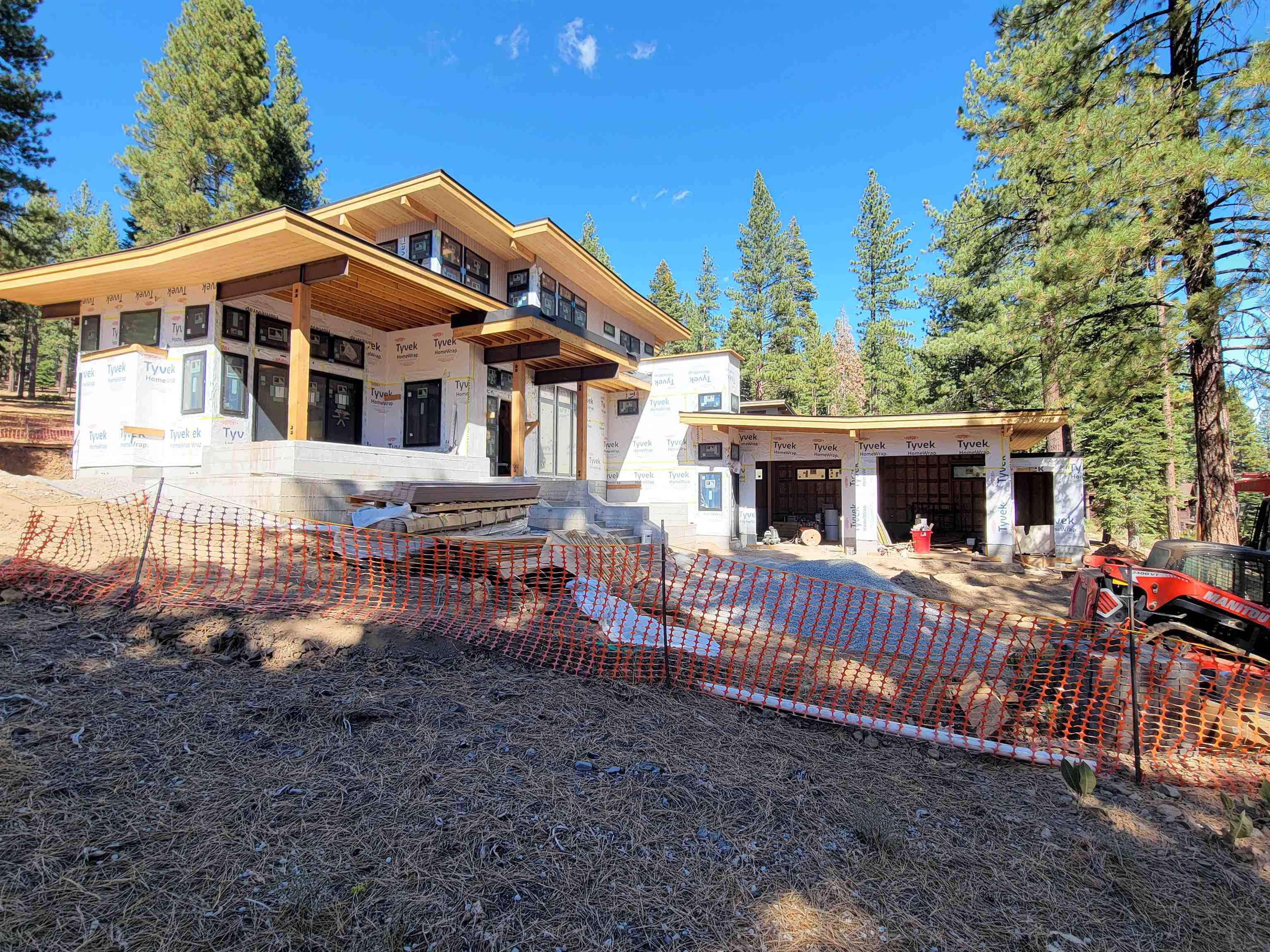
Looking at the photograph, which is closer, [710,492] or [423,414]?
[423,414]

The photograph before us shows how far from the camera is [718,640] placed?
5891 mm

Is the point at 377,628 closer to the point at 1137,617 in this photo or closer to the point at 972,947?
the point at 972,947

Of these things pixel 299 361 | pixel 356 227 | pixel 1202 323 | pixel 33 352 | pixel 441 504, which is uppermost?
pixel 33 352

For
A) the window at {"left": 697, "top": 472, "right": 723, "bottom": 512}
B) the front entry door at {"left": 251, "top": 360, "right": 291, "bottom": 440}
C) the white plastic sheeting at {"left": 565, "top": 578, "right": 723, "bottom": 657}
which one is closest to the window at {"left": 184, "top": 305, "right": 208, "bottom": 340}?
the front entry door at {"left": 251, "top": 360, "right": 291, "bottom": 440}

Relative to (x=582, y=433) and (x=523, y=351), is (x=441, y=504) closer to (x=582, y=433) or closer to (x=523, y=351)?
(x=523, y=351)

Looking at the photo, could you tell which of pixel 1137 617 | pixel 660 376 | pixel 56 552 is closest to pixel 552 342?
pixel 660 376

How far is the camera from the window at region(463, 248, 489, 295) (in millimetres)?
15812

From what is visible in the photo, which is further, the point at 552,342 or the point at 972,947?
the point at 552,342

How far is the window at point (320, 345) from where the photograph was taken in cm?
1357

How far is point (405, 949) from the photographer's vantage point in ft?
6.79

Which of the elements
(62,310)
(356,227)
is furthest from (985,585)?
(62,310)

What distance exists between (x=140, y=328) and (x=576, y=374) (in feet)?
32.2

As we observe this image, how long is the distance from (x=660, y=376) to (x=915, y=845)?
61.2 feet

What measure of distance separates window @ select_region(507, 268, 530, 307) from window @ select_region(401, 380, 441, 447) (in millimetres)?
3712
